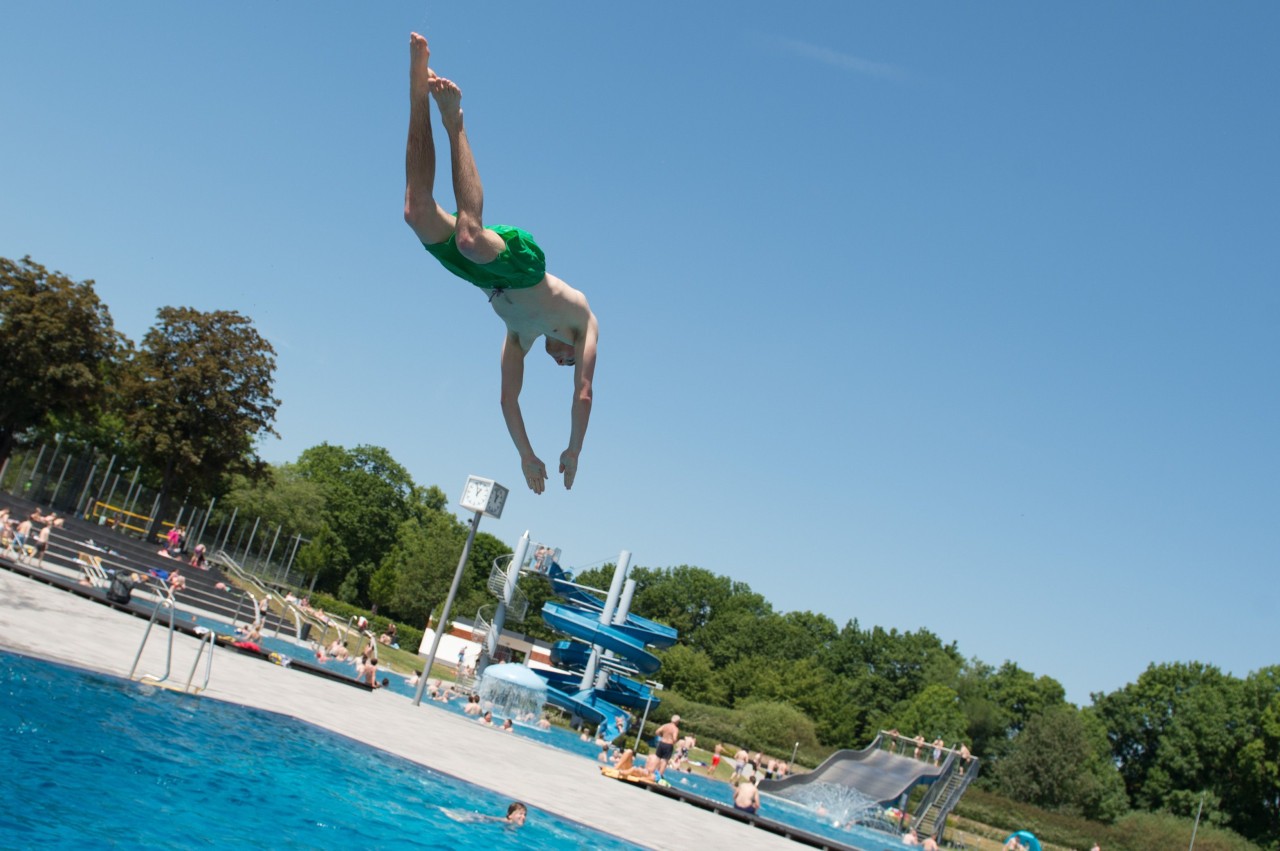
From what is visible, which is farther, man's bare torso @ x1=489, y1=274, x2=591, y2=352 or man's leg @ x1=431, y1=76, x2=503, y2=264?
man's bare torso @ x1=489, y1=274, x2=591, y2=352

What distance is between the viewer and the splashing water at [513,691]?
30.1m

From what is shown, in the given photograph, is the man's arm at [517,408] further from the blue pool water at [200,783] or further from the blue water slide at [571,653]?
the blue water slide at [571,653]

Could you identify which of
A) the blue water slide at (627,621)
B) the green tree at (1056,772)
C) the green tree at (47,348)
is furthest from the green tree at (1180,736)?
the green tree at (47,348)

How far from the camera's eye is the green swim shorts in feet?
13.6

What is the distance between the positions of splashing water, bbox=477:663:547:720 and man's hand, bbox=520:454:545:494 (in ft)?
85.2

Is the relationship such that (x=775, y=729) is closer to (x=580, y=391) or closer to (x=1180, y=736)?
(x=1180, y=736)

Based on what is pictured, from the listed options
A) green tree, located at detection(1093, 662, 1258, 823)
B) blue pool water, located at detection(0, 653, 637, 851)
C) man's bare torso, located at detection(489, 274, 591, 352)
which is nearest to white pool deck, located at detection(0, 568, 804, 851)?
blue pool water, located at detection(0, 653, 637, 851)

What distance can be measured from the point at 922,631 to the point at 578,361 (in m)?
82.0

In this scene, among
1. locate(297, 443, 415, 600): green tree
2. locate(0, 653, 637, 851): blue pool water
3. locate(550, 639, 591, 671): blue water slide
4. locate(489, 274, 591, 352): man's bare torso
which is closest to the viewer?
locate(489, 274, 591, 352): man's bare torso

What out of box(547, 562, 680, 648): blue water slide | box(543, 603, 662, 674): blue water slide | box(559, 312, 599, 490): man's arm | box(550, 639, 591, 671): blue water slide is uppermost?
box(559, 312, 599, 490): man's arm

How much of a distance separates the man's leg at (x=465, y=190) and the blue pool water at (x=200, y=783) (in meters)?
7.20

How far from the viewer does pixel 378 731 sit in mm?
15875

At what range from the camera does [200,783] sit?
11.2 meters

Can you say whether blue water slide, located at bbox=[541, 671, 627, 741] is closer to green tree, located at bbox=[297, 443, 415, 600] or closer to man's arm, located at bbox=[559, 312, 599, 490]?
man's arm, located at bbox=[559, 312, 599, 490]
